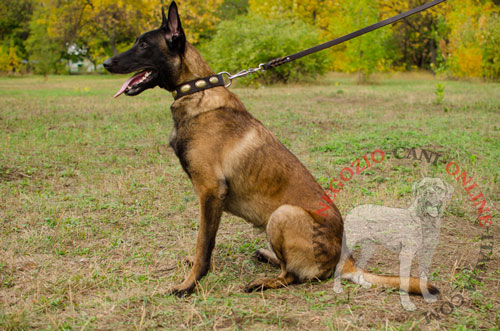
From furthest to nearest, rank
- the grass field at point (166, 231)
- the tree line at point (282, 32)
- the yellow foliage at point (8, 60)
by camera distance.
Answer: the yellow foliage at point (8, 60) < the tree line at point (282, 32) < the grass field at point (166, 231)

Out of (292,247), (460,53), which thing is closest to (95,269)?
(292,247)

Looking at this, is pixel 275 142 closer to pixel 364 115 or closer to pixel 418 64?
pixel 364 115

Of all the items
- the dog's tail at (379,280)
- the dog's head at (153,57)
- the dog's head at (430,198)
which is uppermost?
the dog's head at (153,57)

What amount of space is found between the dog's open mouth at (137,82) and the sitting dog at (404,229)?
5.89 ft

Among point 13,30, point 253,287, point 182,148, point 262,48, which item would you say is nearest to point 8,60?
point 13,30

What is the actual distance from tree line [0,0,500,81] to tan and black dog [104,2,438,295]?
1312 centimetres

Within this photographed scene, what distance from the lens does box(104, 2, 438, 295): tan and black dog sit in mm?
2928

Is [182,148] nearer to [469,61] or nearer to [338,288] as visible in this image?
[338,288]

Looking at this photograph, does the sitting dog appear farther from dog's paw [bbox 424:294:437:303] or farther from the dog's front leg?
the dog's front leg

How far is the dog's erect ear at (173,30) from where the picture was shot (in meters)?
3.03

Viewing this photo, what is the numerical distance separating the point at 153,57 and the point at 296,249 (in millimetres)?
1634

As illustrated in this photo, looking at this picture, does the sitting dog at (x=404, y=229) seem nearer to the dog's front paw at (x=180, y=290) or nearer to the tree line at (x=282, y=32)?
the dog's front paw at (x=180, y=290)

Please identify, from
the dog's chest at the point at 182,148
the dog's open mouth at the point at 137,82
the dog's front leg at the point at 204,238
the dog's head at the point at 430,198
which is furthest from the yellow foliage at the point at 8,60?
the dog's head at the point at 430,198

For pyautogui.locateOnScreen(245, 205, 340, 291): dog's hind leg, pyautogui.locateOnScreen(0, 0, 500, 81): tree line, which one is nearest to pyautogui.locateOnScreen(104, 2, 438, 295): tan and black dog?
pyautogui.locateOnScreen(245, 205, 340, 291): dog's hind leg
